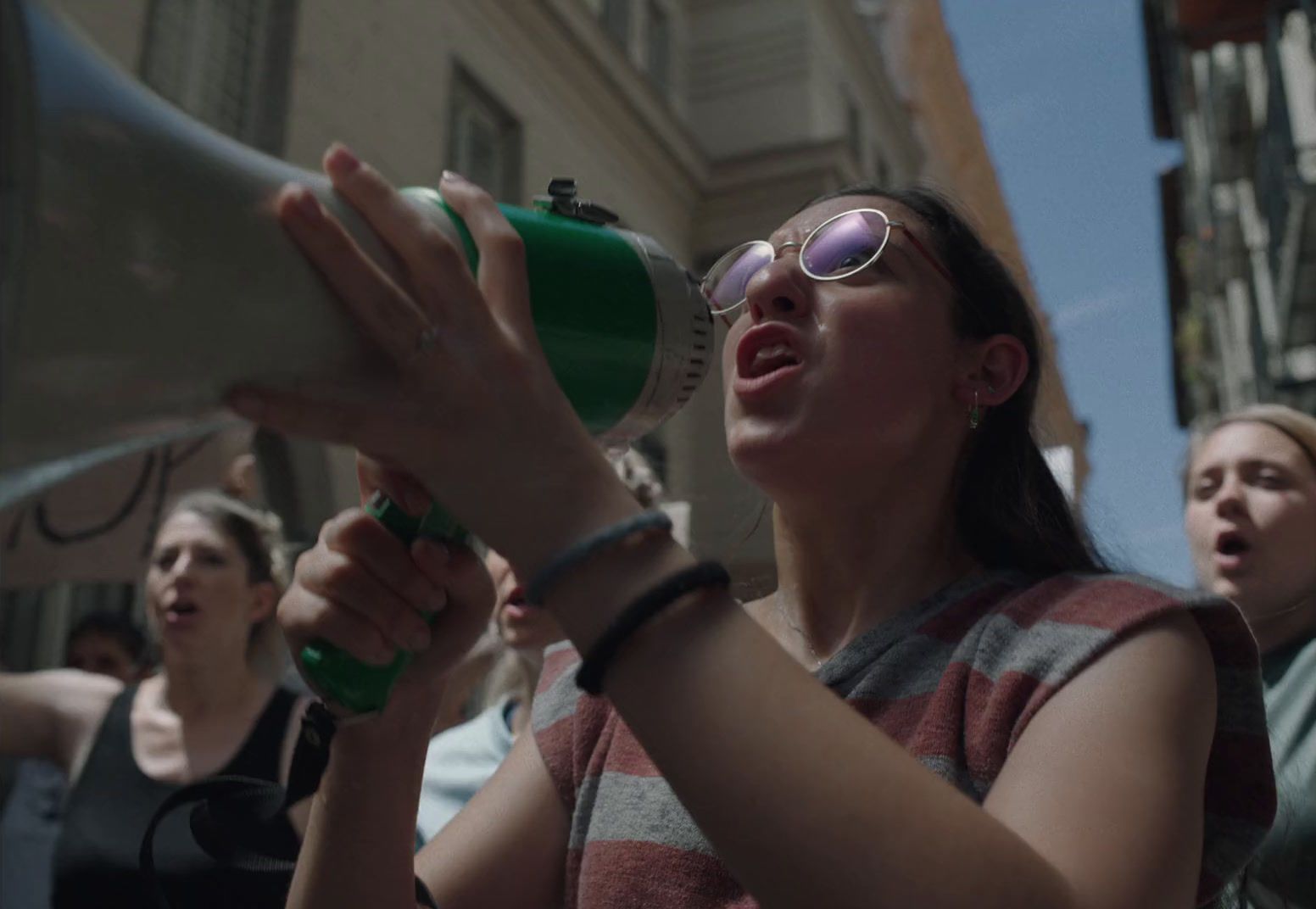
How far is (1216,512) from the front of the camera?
2637 millimetres

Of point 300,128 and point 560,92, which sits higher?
point 560,92

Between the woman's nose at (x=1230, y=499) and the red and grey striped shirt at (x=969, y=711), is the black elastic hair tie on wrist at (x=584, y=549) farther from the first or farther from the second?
the woman's nose at (x=1230, y=499)

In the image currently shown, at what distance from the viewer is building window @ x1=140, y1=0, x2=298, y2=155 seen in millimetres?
7215

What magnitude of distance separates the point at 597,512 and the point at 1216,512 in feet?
7.40

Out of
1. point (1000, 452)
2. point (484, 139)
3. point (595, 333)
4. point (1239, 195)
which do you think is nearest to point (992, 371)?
point (1000, 452)

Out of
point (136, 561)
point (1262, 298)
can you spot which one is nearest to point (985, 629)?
point (136, 561)

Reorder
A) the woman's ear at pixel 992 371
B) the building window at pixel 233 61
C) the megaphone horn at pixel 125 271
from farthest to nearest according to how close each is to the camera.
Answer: the building window at pixel 233 61 < the woman's ear at pixel 992 371 < the megaphone horn at pixel 125 271

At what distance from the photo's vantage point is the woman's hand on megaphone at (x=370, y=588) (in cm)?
99

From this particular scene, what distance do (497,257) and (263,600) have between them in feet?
8.79

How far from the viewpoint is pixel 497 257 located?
31.9 inches

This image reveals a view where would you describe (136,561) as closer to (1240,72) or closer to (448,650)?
(448,650)

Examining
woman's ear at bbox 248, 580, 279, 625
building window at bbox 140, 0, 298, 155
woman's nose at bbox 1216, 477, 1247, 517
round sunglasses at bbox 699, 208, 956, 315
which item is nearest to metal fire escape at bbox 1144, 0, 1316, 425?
woman's nose at bbox 1216, 477, 1247, 517

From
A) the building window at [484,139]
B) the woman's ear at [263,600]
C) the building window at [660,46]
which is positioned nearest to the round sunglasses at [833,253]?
the woman's ear at [263,600]

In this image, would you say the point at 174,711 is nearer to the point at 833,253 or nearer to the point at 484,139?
the point at 833,253
